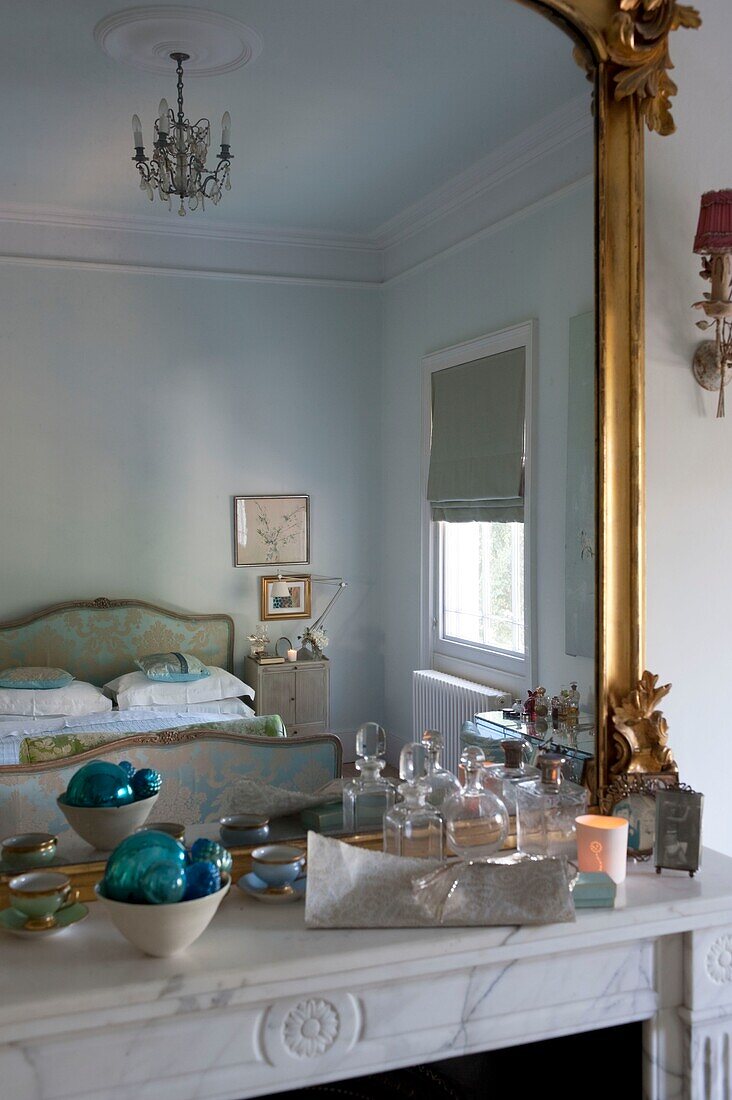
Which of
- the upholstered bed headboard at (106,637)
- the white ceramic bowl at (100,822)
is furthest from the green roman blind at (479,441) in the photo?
the white ceramic bowl at (100,822)

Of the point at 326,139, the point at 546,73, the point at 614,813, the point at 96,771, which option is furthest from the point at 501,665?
the point at 546,73

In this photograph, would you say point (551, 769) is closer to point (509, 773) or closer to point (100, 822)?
point (509, 773)

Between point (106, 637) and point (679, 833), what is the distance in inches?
40.8

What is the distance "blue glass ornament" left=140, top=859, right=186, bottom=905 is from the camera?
4.49 ft

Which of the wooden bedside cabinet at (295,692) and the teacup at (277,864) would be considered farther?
the wooden bedside cabinet at (295,692)

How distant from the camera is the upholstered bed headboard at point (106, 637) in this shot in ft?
5.24

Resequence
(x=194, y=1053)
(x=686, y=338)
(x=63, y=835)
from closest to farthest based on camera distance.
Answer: (x=194, y=1053)
(x=63, y=835)
(x=686, y=338)

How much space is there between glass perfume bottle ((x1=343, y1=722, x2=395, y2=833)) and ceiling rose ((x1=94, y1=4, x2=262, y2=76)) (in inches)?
45.8

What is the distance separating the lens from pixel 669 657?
2.10m

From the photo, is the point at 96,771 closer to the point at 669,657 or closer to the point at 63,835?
the point at 63,835

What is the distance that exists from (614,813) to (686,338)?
98 cm

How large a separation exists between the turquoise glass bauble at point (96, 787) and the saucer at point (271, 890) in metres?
0.24

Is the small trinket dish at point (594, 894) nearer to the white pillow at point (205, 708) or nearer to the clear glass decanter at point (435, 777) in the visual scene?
the clear glass decanter at point (435, 777)

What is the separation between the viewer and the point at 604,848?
1714 mm
